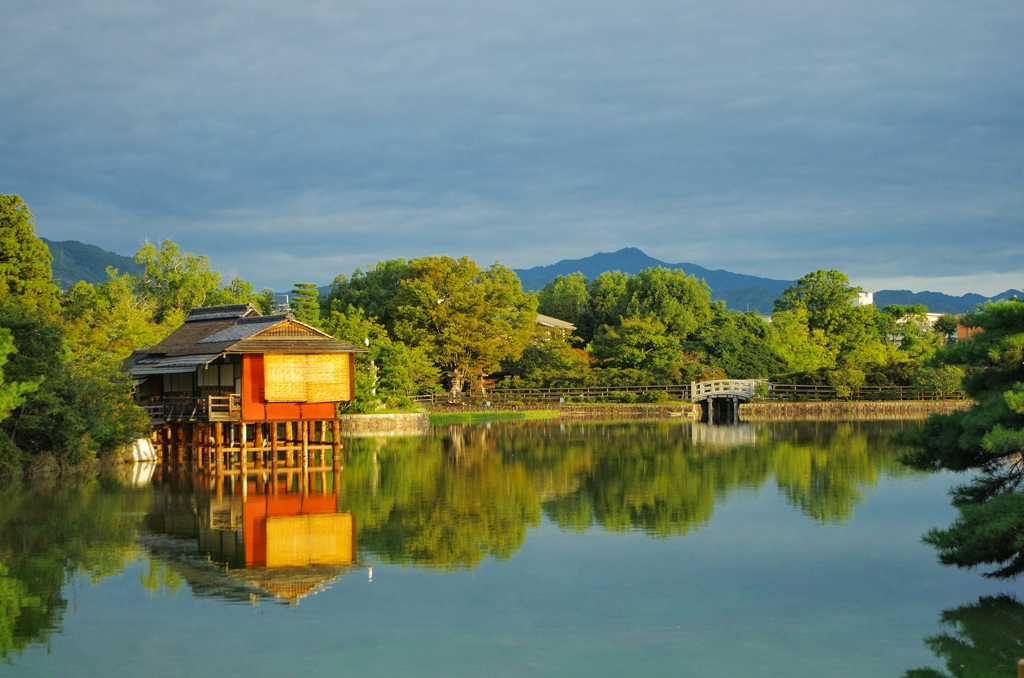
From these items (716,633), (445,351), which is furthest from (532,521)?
(445,351)

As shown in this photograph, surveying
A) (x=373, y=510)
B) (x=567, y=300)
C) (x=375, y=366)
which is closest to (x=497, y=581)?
(x=373, y=510)

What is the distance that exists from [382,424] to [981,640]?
28.1m

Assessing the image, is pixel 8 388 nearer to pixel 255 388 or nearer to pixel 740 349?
pixel 255 388

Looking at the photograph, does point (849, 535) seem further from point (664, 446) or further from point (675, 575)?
point (664, 446)

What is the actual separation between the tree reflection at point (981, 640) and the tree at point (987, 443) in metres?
0.42

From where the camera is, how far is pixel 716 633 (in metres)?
9.60

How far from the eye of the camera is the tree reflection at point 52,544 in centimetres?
1052

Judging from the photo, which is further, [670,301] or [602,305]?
[602,305]

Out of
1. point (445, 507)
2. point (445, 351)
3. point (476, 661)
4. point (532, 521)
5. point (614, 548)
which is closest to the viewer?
point (476, 661)

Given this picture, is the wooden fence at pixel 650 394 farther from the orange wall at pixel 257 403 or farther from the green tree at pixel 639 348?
the orange wall at pixel 257 403

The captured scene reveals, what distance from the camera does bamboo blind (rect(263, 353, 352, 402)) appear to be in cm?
2412

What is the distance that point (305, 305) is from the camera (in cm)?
4519

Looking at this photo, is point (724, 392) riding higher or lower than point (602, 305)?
lower

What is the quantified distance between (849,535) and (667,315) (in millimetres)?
42213
